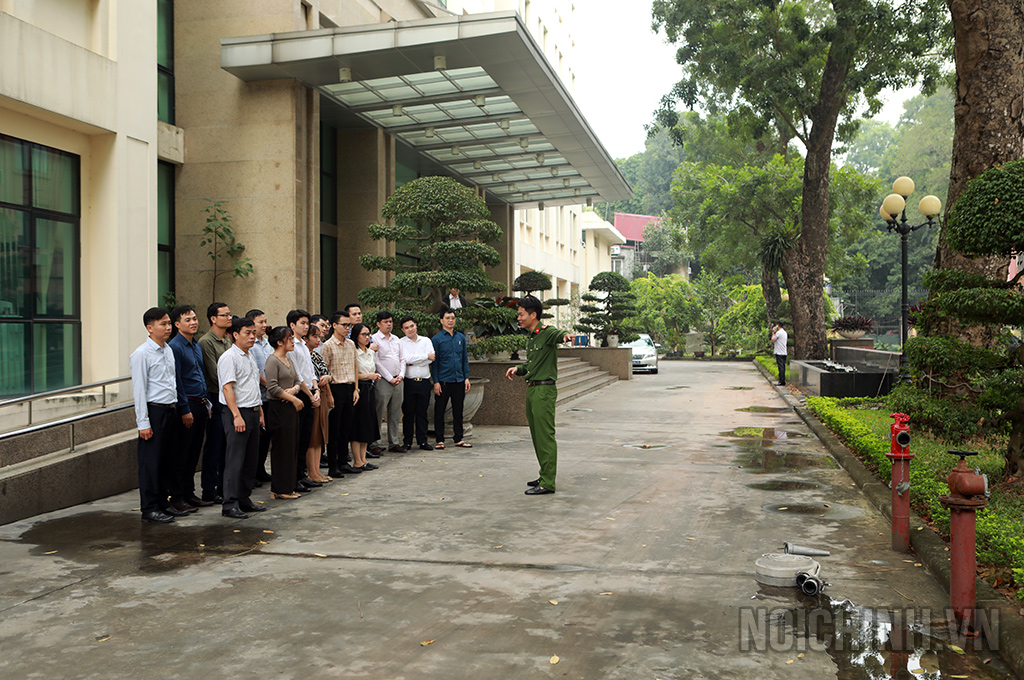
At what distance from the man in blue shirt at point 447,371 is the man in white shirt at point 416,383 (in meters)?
0.16

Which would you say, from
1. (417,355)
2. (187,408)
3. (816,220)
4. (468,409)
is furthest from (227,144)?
(816,220)

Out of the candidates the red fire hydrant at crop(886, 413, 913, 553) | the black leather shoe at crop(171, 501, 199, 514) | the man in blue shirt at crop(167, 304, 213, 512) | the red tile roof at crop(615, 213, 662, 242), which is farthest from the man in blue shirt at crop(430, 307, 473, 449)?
the red tile roof at crop(615, 213, 662, 242)

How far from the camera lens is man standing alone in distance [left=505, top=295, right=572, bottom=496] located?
866 cm

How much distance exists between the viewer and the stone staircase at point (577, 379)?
2101cm

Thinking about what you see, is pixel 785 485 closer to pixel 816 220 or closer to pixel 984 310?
pixel 984 310

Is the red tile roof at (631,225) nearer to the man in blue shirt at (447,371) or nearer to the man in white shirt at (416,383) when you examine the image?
the man in blue shirt at (447,371)

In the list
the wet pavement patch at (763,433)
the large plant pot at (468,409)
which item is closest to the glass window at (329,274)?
the large plant pot at (468,409)

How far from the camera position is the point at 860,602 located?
5.09 m

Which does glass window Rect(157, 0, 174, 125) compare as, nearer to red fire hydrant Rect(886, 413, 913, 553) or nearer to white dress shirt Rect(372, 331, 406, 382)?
white dress shirt Rect(372, 331, 406, 382)

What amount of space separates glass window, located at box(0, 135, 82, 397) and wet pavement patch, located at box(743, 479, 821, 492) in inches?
357

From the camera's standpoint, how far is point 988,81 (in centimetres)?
1030

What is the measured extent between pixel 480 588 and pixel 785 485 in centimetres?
488

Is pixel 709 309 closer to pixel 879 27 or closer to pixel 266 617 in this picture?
pixel 879 27

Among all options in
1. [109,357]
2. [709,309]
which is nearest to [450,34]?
[109,357]
